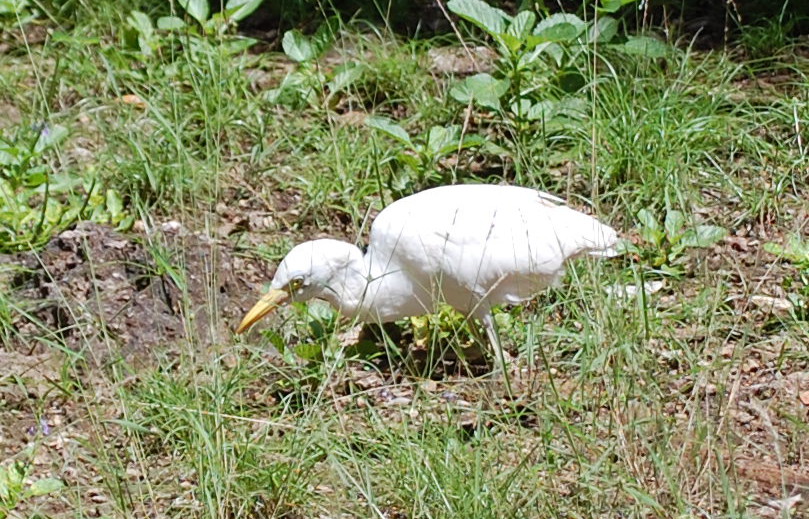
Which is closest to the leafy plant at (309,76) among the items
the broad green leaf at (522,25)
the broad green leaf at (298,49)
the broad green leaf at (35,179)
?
the broad green leaf at (298,49)

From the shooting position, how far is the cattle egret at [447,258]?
3443 millimetres

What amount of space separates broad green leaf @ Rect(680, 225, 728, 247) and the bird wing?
415mm

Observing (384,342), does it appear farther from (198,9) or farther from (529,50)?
(198,9)

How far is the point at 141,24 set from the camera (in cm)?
507

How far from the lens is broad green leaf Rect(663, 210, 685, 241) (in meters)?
3.93

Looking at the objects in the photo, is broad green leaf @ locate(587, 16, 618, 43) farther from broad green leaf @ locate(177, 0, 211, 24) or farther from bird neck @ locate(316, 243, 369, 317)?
broad green leaf @ locate(177, 0, 211, 24)

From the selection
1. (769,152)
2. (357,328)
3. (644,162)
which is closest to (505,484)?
(357,328)

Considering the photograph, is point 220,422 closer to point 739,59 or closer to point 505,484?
point 505,484

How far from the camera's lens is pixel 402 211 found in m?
3.54

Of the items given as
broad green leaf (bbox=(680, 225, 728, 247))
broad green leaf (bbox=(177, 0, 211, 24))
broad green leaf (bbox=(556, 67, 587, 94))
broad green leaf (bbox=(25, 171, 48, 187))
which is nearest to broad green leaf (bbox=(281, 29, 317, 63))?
broad green leaf (bbox=(177, 0, 211, 24))

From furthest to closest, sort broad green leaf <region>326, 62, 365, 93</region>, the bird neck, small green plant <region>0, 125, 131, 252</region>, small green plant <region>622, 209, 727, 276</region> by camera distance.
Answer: broad green leaf <region>326, 62, 365, 93</region>, small green plant <region>0, 125, 131, 252</region>, small green plant <region>622, 209, 727, 276</region>, the bird neck

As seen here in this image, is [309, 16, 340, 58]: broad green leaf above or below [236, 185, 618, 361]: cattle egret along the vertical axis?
above

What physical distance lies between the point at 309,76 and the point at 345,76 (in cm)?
16

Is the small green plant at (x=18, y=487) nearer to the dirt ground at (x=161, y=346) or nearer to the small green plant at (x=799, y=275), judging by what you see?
the dirt ground at (x=161, y=346)
